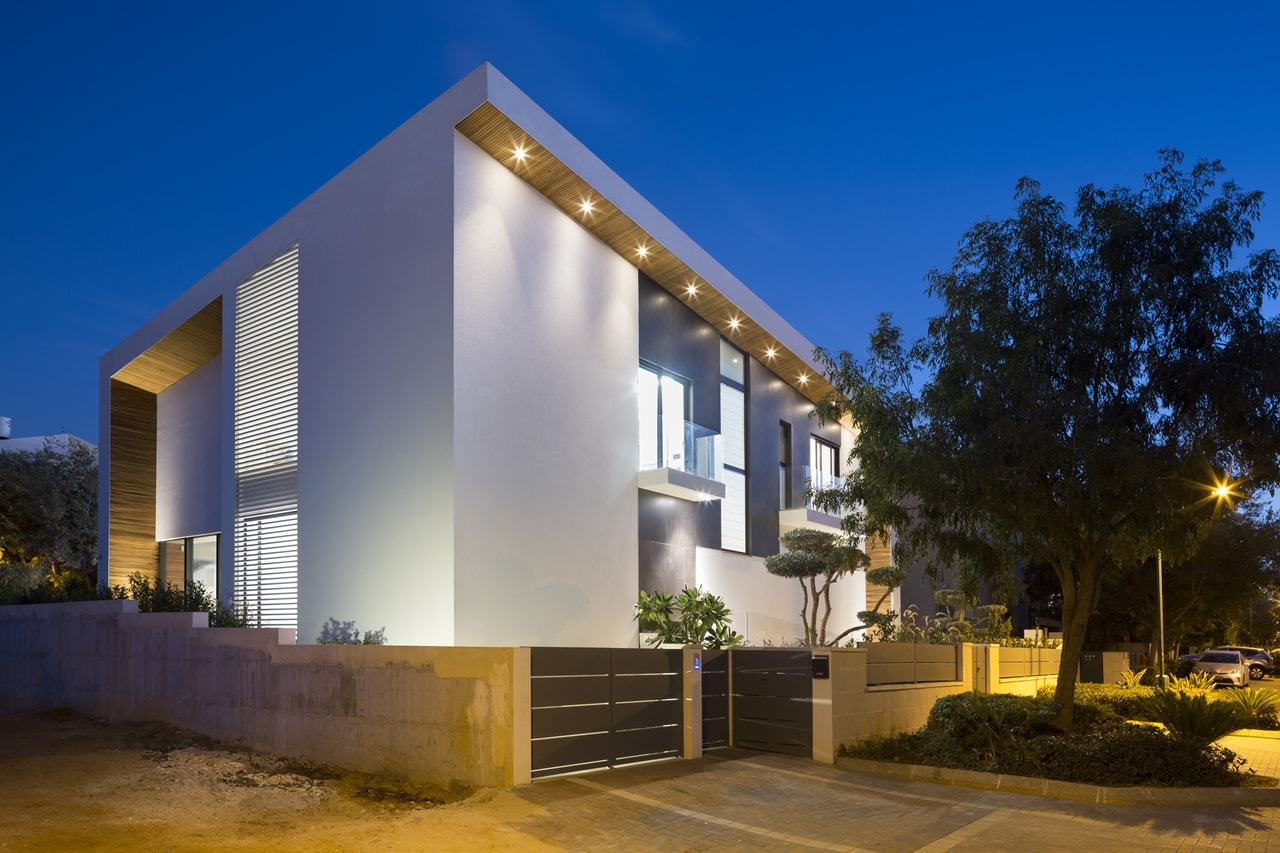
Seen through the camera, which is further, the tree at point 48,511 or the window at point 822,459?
the tree at point 48,511

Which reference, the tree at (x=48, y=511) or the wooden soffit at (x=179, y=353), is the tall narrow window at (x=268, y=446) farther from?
the tree at (x=48, y=511)

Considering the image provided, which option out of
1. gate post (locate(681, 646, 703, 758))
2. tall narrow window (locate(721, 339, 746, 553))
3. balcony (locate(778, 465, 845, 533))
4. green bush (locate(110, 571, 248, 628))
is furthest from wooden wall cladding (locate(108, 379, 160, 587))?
gate post (locate(681, 646, 703, 758))

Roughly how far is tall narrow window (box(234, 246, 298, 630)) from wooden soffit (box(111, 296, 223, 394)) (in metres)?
1.97

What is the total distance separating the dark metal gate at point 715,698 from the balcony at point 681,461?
6.14 m

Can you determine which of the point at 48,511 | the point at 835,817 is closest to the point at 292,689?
the point at 835,817

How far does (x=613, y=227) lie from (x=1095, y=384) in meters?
9.39

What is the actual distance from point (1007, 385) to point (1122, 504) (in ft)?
6.79

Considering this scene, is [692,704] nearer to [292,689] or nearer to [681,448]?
[292,689]

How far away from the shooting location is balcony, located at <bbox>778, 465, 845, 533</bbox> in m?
26.7

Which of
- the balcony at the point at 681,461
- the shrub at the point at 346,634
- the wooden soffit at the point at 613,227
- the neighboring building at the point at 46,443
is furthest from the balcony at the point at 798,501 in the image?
the neighboring building at the point at 46,443

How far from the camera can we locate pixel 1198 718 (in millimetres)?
12312

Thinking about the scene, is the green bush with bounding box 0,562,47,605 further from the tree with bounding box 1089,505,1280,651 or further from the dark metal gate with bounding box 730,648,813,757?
the tree with bounding box 1089,505,1280,651

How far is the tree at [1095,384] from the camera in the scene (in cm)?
1257

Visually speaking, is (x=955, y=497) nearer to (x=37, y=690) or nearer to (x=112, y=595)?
(x=112, y=595)
